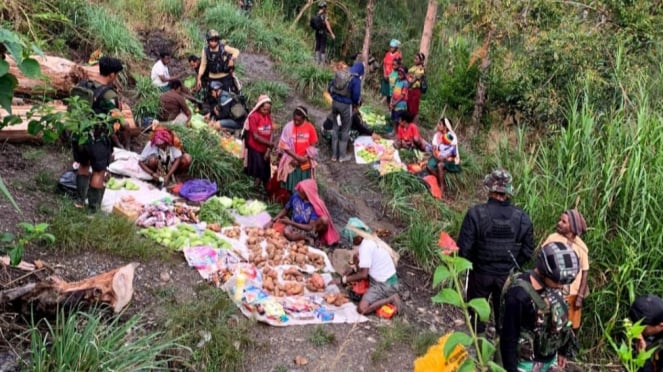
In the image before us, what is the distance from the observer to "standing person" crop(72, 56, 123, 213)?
568 centimetres

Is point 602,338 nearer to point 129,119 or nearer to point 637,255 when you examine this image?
point 637,255

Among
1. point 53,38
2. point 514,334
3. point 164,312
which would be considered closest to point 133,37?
point 53,38

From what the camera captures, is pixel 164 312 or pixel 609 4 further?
pixel 609 4

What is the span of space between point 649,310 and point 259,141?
4763 millimetres

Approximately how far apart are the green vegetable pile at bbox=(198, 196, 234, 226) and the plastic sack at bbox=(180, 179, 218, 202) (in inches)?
5.9

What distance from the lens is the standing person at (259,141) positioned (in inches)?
299

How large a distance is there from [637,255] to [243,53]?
30.4ft

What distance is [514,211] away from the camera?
4.96 m

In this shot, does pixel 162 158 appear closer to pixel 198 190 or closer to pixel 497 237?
pixel 198 190

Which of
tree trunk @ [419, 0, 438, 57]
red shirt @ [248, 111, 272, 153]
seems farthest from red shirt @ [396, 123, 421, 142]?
tree trunk @ [419, 0, 438, 57]

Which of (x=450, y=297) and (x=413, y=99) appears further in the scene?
(x=413, y=99)

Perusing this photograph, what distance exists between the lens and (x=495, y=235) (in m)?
4.91

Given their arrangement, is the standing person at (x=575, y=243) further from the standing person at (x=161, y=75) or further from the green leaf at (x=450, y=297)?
the standing person at (x=161, y=75)

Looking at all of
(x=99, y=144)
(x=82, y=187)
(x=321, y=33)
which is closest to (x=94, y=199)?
(x=82, y=187)
